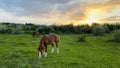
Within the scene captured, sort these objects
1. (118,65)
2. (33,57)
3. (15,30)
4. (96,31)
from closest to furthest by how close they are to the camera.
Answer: (118,65), (33,57), (96,31), (15,30)

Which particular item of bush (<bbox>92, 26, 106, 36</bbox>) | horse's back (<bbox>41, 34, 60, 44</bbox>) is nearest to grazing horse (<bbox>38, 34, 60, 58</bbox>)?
horse's back (<bbox>41, 34, 60, 44</bbox>)

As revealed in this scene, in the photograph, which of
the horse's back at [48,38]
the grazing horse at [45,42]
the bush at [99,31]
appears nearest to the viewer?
the grazing horse at [45,42]

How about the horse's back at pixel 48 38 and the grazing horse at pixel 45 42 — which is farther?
the horse's back at pixel 48 38

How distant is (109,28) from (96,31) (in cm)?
796

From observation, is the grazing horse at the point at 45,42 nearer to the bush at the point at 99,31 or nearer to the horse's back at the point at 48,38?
the horse's back at the point at 48,38

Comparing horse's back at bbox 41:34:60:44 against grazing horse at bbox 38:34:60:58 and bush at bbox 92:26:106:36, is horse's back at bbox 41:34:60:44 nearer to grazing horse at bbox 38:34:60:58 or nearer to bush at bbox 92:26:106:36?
grazing horse at bbox 38:34:60:58

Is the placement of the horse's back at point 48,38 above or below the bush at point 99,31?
above

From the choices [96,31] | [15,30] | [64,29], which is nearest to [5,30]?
[15,30]

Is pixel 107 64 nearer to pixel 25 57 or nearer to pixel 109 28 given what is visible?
pixel 25 57

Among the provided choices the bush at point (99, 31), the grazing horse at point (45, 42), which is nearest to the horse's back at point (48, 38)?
the grazing horse at point (45, 42)

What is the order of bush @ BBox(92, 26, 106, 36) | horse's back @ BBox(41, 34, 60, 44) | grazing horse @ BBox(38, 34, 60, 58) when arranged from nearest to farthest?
1. grazing horse @ BBox(38, 34, 60, 58)
2. horse's back @ BBox(41, 34, 60, 44)
3. bush @ BBox(92, 26, 106, 36)

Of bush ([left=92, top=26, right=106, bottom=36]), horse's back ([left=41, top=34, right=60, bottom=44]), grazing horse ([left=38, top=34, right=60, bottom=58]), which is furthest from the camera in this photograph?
bush ([left=92, top=26, right=106, bottom=36])

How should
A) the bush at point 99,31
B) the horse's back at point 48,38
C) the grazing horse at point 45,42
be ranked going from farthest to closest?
the bush at point 99,31
the horse's back at point 48,38
the grazing horse at point 45,42

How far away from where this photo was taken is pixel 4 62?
51.0 feet
